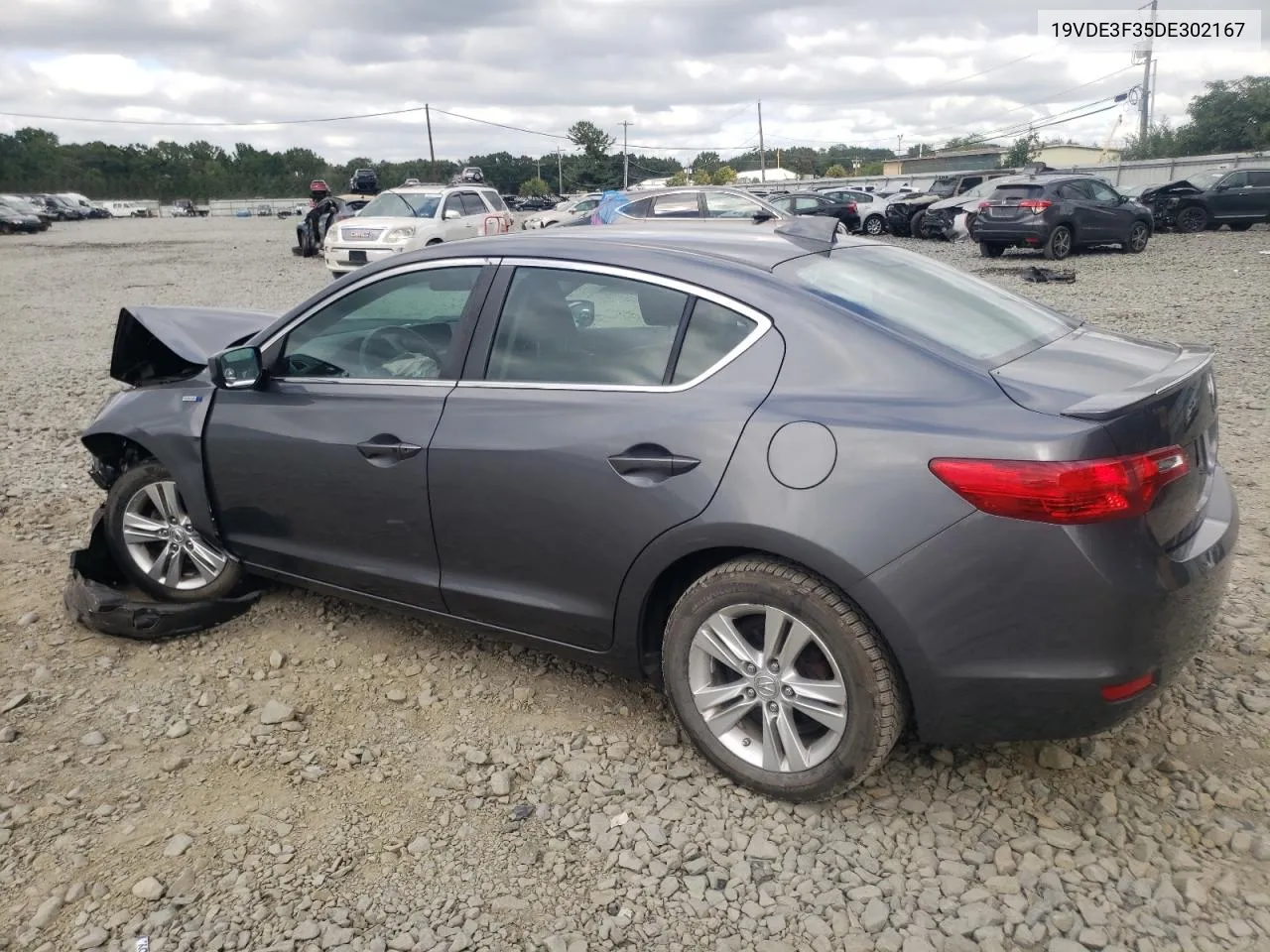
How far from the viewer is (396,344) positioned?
3596mm

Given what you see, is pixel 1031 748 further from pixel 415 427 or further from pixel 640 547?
pixel 415 427

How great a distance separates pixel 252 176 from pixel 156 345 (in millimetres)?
110050

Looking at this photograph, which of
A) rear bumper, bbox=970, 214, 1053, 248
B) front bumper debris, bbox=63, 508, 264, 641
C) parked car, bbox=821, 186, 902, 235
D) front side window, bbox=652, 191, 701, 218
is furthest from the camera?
parked car, bbox=821, 186, 902, 235

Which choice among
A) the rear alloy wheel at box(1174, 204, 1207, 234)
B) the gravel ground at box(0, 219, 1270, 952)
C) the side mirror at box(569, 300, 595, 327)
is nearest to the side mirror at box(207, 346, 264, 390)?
the gravel ground at box(0, 219, 1270, 952)

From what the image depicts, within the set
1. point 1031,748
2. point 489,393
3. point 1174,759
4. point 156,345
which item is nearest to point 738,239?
point 489,393

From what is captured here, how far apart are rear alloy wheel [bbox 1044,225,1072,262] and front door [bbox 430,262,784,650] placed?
1715 cm

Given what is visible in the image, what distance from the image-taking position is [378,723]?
11.0ft

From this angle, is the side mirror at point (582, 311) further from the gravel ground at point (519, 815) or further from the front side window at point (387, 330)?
the gravel ground at point (519, 815)

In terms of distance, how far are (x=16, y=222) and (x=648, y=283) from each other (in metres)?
47.0

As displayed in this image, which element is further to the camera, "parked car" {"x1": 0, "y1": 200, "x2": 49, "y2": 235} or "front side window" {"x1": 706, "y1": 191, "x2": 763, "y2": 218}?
"parked car" {"x1": 0, "y1": 200, "x2": 49, "y2": 235}

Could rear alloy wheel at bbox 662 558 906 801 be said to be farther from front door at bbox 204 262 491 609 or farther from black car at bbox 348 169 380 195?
black car at bbox 348 169 380 195

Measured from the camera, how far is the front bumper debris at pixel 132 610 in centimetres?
391

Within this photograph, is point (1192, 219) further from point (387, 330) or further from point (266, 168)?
point (266, 168)

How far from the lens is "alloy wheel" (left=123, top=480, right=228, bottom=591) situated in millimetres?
4082
